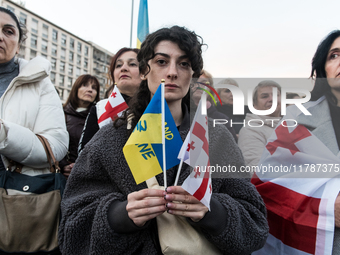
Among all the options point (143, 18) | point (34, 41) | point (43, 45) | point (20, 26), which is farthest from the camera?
point (43, 45)

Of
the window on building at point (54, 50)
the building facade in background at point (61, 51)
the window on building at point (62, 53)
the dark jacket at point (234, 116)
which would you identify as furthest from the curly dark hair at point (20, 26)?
the window on building at point (62, 53)

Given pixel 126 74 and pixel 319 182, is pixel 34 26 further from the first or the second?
pixel 319 182

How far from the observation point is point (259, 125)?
1537mm

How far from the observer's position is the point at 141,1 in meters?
4.12

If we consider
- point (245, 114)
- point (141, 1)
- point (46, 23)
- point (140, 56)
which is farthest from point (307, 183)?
point (46, 23)

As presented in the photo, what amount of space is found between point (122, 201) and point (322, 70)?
135 cm

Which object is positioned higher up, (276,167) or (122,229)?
(276,167)

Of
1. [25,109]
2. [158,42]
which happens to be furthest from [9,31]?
[158,42]

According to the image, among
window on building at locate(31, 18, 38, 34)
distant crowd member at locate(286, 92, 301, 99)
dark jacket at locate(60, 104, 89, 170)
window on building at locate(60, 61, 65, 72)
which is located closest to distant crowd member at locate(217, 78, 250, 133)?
distant crowd member at locate(286, 92, 301, 99)

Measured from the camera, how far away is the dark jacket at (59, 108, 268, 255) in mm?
1102

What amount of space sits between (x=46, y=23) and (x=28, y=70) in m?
56.2

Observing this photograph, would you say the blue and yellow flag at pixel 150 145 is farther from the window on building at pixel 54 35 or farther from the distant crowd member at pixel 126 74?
the window on building at pixel 54 35

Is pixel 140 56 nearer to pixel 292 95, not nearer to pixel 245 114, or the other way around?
pixel 245 114

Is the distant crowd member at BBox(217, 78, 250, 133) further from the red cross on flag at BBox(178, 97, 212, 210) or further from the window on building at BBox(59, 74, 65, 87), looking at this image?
the window on building at BBox(59, 74, 65, 87)
